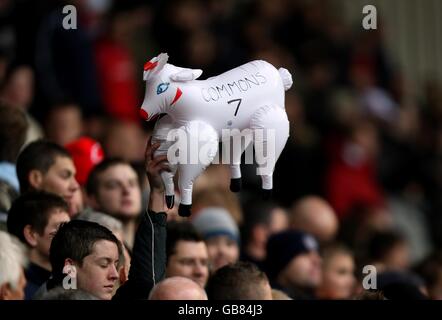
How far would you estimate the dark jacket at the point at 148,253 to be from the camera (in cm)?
620

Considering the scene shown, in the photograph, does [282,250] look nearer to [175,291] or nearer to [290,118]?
[175,291]

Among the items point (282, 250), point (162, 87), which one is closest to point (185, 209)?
point (162, 87)

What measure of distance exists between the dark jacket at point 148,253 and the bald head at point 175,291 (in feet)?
0.95

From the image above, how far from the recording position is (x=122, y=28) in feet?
37.3

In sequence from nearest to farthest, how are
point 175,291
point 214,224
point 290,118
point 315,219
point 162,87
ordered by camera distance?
point 162,87 → point 175,291 → point 214,224 → point 315,219 → point 290,118

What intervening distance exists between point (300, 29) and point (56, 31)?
11.7ft

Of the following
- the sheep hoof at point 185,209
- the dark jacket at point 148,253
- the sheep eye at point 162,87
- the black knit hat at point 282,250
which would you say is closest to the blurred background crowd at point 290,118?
the black knit hat at point 282,250

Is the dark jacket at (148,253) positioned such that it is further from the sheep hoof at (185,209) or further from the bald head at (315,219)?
the bald head at (315,219)

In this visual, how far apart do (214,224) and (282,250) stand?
0.48 metres

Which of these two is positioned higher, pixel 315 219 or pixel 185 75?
pixel 185 75

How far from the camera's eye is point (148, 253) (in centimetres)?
622

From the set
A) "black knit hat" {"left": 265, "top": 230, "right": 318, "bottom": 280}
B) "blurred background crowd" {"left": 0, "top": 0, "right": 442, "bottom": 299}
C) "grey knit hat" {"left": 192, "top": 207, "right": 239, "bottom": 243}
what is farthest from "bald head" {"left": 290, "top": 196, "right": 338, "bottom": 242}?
"grey knit hat" {"left": 192, "top": 207, "right": 239, "bottom": 243}
